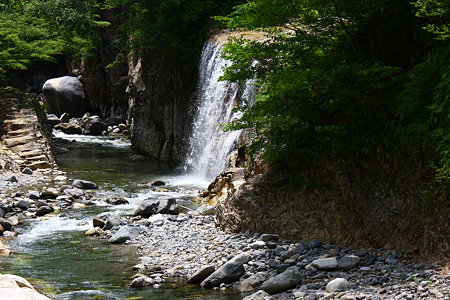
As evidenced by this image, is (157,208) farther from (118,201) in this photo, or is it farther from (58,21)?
(58,21)

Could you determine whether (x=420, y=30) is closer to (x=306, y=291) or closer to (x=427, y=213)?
(x=427, y=213)

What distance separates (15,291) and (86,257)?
206 inches

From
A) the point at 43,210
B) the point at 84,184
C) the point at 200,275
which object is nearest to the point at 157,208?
the point at 43,210

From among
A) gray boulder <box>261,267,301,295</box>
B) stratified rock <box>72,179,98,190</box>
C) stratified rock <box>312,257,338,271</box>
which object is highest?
stratified rock <box>312,257,338,271</box>

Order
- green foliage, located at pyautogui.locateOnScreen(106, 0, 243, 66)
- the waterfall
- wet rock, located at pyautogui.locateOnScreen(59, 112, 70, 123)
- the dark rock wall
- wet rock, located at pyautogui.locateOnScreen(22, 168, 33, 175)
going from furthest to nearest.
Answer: wet rock, located at pyautogui.locateOnScreen(59, 112, 70, 123) → green foliage, located at pyautogui.locateOnScreen(106, 0, 243, 66) → wet rock, located at pyautogui.locateOnScreen(22, 168, 33, 175) → the waterfall → the dark rock wall

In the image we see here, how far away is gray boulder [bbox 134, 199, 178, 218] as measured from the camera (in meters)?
12.7

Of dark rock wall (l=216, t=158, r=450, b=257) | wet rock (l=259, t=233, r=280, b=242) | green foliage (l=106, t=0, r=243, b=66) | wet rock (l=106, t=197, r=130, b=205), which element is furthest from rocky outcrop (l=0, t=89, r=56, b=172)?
wet rock (l=259, t=233, r=280, b=242)

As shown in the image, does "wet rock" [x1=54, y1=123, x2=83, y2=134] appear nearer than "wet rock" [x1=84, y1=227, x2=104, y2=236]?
No

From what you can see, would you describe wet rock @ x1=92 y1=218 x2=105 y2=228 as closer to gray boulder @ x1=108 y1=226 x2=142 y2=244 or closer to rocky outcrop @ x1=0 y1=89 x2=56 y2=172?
gray boulder @ x1=108 y1=226 x2=142 y2=244

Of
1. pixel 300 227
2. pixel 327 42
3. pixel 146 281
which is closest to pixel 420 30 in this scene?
pixel 327 42

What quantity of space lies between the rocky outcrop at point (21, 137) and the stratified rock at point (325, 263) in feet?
42.2

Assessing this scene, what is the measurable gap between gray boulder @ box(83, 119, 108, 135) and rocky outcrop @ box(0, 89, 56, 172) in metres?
8.22

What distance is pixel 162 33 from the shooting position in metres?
20.5

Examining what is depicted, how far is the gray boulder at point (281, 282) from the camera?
287 inches
